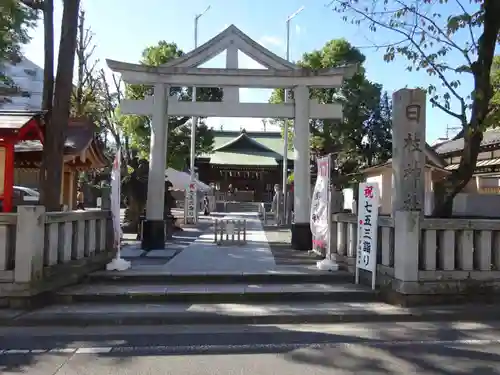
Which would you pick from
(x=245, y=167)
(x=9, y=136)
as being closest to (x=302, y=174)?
(x=9, y=136)

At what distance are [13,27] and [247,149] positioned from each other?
99.7 ft

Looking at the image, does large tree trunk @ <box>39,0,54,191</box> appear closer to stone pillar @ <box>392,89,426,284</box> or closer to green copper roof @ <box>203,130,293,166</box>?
stone pillar @ <box>392,89,426,284</box>

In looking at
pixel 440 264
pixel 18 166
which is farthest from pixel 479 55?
pixel 18 166

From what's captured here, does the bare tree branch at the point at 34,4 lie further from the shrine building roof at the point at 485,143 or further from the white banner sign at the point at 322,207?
the shrine building roof at the point at 485,143

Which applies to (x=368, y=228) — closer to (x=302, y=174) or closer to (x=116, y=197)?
(x=302, y=174)

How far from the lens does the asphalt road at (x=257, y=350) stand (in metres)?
4.73

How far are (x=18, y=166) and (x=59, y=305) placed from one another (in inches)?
317

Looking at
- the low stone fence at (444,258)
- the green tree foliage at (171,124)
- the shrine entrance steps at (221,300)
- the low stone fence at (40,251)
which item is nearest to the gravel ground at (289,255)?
the shrine entrance steps at (221,300)

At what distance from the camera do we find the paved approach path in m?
9.03

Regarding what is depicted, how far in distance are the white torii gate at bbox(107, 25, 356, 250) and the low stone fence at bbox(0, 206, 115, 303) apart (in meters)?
3.72

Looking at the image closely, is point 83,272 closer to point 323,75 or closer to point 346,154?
point 323,75

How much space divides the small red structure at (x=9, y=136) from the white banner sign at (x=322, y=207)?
20.2 ft

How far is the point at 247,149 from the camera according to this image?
43.1 m

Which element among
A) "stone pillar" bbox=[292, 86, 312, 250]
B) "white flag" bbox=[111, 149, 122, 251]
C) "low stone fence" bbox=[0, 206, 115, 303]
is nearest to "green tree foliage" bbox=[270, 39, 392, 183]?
"stone pillar" bbox=[292, 86, 312, 250]
